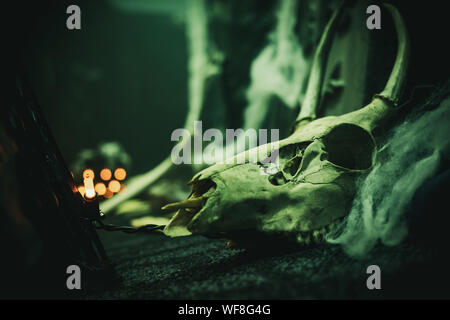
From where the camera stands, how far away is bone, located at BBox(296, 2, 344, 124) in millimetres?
1972

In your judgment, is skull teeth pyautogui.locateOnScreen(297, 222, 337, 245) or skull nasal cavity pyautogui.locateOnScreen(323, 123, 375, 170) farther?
skull nasal cavity pyautogui.locateOnScreen(323, 123, 375, 170)

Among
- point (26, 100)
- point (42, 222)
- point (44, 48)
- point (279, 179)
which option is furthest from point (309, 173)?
point (44, 48)

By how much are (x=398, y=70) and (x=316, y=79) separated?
1.75 ft

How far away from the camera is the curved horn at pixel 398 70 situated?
5.65ft

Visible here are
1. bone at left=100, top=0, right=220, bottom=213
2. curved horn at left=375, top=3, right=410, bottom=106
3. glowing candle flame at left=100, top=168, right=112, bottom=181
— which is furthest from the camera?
glowing candle flame at left=100, top=168, right=112, bottom=181

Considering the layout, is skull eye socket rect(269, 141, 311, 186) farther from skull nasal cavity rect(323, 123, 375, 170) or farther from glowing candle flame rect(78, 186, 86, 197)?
glowing candle flame rect(78, 186, 86, 197)

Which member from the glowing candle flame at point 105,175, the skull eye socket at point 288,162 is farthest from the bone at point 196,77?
the glowing candle flame at point 105,175

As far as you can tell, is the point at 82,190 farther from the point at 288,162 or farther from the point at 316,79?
the point at 316,79

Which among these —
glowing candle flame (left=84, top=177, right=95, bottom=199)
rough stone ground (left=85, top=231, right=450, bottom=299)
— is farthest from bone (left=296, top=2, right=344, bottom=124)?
glowing candle flame (left=84, top=177, right=95, bottom=199)

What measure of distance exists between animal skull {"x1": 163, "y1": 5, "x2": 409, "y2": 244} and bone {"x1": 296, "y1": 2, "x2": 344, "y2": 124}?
0.27 metres

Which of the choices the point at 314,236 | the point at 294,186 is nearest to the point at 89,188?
the point at 294,186

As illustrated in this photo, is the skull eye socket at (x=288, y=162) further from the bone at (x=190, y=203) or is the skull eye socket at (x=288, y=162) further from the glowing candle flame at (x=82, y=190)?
the glowing candle flame at (x=82, y=190)

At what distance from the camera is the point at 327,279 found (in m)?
1.03
